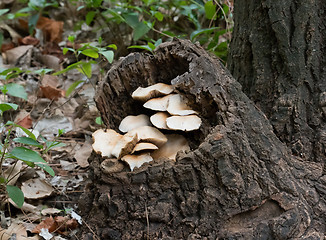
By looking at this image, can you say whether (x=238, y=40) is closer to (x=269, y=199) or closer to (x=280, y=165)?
(x=280, y=165)

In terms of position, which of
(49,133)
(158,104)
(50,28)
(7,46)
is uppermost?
(158,104)

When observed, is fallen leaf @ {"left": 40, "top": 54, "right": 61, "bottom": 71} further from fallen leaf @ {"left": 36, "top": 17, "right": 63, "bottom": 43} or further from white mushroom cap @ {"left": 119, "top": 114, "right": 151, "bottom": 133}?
white mushroom cap @ {"left": 119, "top": 114, "right": 151, "bottom": 133}

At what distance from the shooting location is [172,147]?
2344mm

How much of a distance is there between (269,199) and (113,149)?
0.93 metres

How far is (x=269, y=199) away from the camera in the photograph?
→ 2150 millimetres

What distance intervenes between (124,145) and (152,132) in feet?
0.68

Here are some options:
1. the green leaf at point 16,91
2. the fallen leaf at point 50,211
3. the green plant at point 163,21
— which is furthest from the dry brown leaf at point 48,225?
the green plant at point 163,21

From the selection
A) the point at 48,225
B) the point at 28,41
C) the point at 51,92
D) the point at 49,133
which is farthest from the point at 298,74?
the point at 28,41

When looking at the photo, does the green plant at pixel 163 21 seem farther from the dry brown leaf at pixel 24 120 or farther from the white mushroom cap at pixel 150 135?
the white mushroom cap at pixel 150 135

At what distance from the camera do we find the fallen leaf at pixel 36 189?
294cm

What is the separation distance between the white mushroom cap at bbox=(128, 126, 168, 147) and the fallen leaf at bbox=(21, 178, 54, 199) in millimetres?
1112

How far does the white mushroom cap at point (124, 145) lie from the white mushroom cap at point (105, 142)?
50 millimetres

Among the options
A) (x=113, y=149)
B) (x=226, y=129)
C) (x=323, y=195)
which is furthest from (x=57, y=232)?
(x=323, y=195)

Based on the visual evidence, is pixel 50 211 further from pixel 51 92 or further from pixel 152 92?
pixel 51 92
